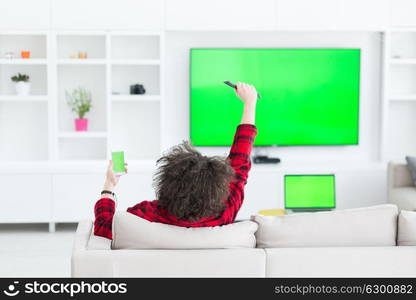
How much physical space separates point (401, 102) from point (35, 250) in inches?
141

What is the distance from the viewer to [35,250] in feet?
16.6

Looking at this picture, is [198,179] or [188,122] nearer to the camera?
[198,179]

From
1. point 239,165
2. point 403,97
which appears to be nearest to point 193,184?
point 239,165

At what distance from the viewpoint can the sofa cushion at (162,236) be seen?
240 centimetres

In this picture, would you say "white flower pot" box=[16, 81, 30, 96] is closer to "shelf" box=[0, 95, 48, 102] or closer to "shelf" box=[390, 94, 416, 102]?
"shelf" box=[0, 95, 48, 102]

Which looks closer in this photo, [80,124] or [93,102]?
[80,124]

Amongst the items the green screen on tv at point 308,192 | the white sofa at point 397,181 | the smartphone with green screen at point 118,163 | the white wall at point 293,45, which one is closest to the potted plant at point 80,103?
the white wall at point 293,45

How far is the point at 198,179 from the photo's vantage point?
2.34m

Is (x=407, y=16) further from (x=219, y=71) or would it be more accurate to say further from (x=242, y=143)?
(x=242, y=143)

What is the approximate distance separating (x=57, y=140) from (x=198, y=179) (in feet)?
12.3

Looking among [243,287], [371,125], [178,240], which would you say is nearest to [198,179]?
[178,240]

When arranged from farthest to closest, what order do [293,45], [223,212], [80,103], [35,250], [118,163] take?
[293,45]
[80,103]
[35,250]
[118,163]
[223,212]

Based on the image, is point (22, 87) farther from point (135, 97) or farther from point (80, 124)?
point (135, 97)

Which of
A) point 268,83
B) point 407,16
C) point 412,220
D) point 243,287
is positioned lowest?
point 243,287
